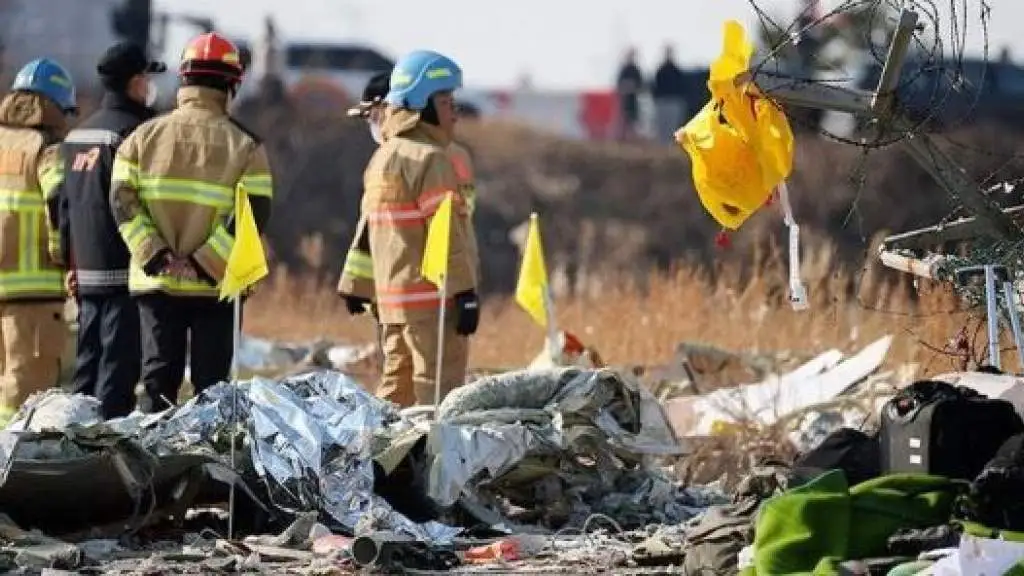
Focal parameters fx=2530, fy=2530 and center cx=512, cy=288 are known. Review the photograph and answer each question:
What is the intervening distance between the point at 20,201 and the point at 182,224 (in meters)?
1.64

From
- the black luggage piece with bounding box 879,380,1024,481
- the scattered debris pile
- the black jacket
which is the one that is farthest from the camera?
the black jacket

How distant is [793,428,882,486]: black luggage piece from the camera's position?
8039mm

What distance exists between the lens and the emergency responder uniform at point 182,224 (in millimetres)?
11477

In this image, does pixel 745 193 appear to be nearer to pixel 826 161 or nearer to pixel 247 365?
pixel 247 365

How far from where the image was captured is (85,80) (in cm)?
3650

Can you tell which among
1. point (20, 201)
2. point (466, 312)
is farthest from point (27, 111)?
point (466, 312)

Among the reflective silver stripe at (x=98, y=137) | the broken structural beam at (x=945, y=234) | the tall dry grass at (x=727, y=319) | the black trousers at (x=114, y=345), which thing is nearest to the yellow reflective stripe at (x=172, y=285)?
the black trousers at (x=114, y=345)

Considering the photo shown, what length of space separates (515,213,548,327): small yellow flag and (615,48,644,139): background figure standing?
27.3 meters

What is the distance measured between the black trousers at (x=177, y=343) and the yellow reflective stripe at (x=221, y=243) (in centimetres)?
24

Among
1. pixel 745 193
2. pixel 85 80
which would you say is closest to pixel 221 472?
pixel 745 193

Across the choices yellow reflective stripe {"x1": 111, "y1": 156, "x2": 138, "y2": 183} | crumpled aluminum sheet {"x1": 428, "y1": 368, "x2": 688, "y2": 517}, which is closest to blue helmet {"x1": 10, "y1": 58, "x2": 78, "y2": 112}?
yellow reflective stripe {"x1": 111, "y1": 156, "x2": 138, "y2": 183}

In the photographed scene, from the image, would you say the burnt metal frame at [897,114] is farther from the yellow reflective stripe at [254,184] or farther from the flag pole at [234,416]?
the yellow reflective stripe at [254,184]

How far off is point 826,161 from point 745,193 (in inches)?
1131

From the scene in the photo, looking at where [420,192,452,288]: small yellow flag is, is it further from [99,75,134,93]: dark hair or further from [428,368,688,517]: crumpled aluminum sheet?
[99,75,134,93]: dark hair
